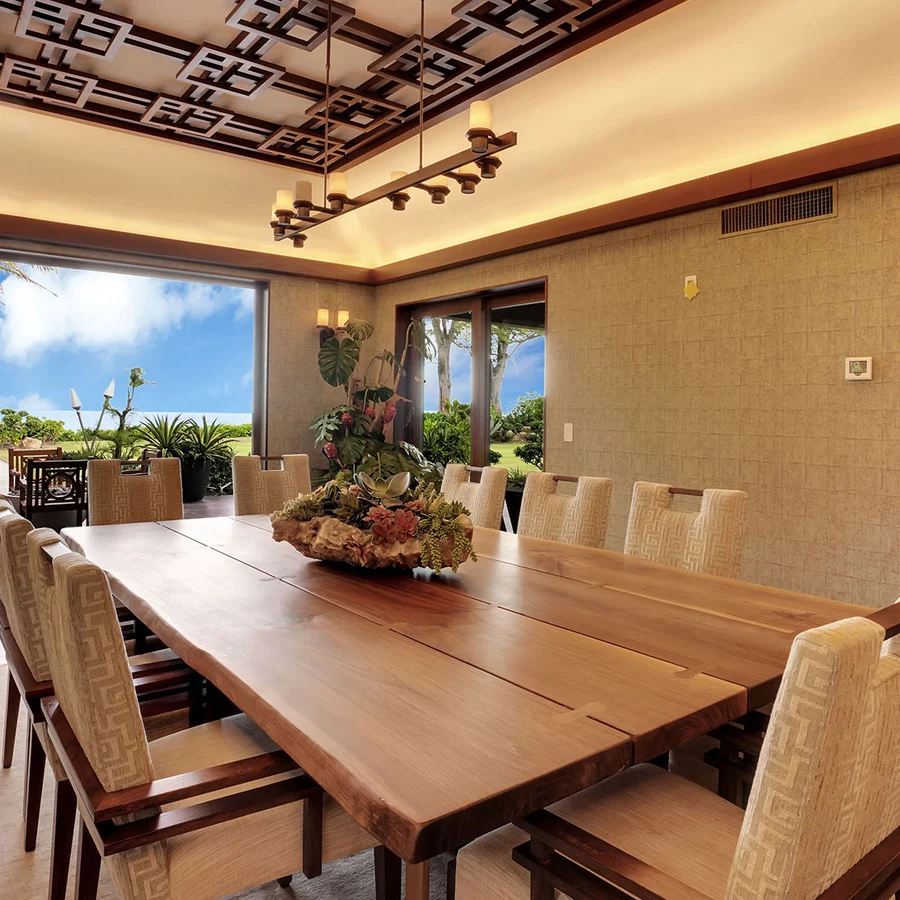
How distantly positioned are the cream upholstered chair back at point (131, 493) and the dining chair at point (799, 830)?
2.80m

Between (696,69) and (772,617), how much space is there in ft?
8.45

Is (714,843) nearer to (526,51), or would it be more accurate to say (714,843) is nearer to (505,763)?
(505,763)

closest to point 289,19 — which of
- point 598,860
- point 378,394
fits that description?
point 378,394

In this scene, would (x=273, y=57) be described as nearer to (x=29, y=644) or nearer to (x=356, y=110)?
(x=356, y=110)

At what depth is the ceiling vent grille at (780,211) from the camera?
326 cm

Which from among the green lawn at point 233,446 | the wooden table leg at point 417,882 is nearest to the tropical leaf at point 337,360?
the green lawn at point 233,446

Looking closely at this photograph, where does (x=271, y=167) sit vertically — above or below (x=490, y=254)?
above

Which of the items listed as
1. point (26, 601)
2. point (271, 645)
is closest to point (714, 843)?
point (271, 645)

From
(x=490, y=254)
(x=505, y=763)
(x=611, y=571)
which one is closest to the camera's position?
(x=505, y=763)

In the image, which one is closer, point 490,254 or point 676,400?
point 676,400

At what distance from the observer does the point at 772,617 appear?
1733 millimetres

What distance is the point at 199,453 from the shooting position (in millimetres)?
6035

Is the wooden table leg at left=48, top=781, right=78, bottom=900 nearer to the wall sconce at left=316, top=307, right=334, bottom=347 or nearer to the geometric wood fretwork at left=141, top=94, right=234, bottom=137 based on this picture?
the geometric wood fretwork at left=141, top=94, right=234, bottom=137

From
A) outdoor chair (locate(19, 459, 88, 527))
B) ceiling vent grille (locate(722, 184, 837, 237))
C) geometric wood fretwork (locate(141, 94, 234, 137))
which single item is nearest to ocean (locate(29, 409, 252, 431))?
outdoor chair (locate(19, 459, 88, 527))
